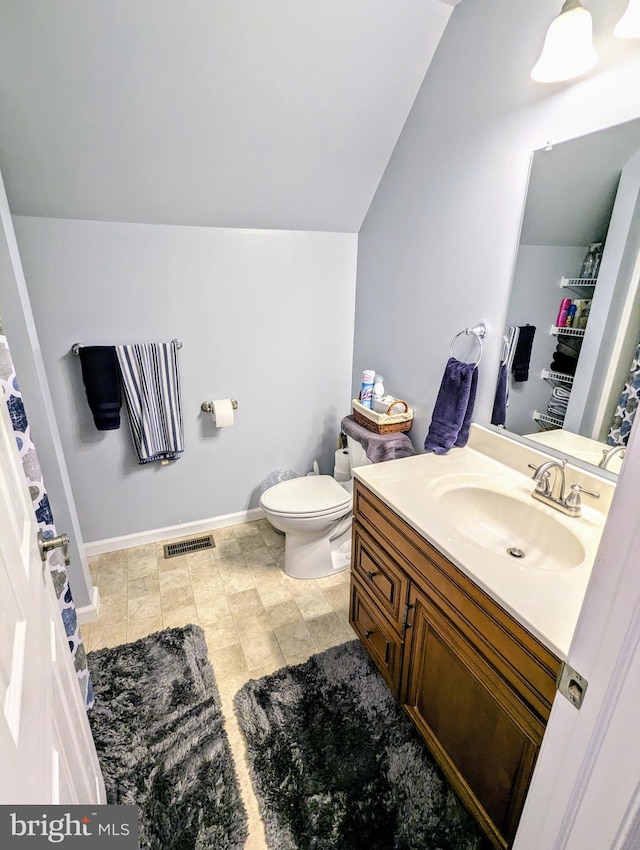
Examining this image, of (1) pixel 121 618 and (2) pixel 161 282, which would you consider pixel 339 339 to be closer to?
(2) pixel 161 282

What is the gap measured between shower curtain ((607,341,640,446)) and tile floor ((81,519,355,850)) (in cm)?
134

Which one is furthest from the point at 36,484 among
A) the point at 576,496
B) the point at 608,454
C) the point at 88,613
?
the point at 608,454

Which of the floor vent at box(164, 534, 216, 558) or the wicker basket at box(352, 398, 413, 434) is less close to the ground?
the wicker basket at box(352, 398, 413, 434)

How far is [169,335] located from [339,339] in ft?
3.29

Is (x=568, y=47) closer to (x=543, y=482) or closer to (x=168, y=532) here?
(x=543, y=482)

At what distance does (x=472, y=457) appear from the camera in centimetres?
161

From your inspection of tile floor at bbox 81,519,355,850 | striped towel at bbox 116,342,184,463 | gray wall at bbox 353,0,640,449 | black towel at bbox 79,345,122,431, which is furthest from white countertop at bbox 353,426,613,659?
black towel at bbox 79,345,122,431

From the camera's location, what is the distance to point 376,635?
1.54 metres

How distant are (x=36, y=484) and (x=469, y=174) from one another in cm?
184

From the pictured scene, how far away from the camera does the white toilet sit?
1.99 metres

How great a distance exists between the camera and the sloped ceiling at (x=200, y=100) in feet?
4.25

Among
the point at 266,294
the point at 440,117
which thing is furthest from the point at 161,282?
the point at 440,117

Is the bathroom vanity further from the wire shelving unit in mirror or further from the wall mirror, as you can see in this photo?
the wire shelving unit in mirror

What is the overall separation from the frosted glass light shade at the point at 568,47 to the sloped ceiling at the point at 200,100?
1.97ft
